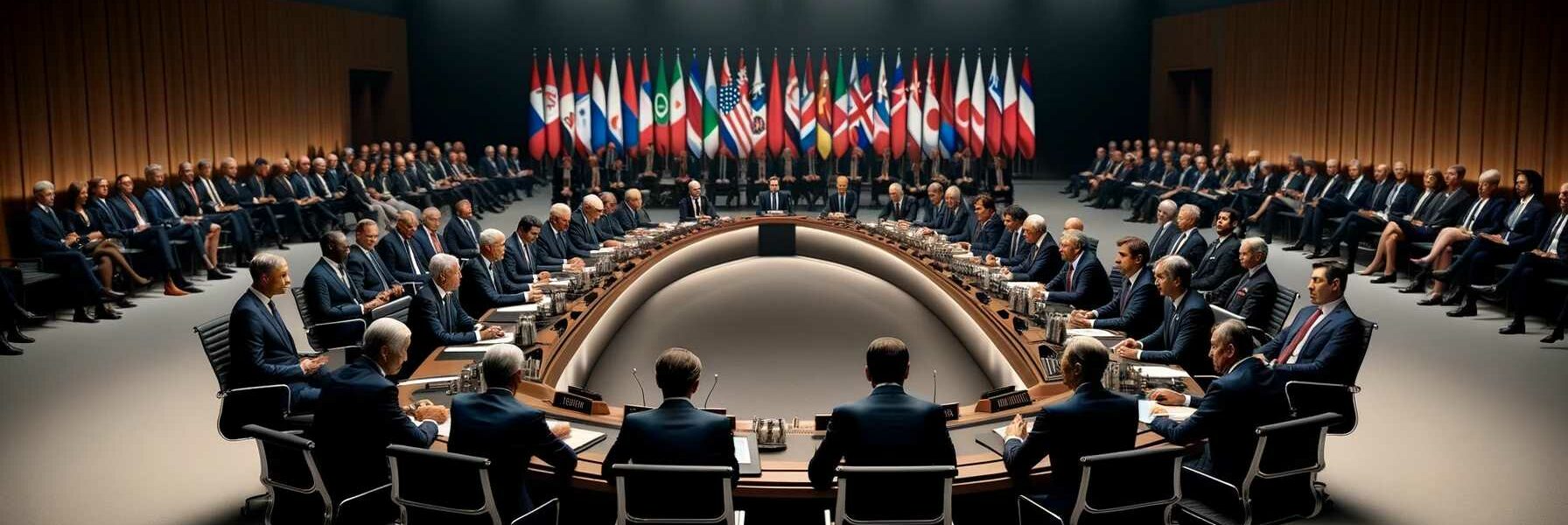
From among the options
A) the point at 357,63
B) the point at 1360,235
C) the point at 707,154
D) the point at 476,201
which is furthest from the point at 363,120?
the point at 1360,235

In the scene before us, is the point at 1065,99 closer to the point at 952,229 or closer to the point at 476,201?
the point at 476,201

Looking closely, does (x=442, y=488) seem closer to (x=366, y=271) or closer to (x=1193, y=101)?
(x=366, y=271)

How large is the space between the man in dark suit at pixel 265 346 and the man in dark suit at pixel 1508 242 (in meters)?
8.72

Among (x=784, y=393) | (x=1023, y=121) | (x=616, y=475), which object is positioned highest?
(x=1023, y=121)

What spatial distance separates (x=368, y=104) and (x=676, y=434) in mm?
20085

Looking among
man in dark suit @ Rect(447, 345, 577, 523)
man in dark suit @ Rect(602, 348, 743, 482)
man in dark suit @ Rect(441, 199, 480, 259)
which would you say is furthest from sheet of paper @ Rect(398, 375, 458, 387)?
man in dark suit @ Rect(441, 199, 480, 259)

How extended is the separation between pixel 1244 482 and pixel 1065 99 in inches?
825

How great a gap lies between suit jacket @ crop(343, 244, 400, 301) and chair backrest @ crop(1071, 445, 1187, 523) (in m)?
5.54

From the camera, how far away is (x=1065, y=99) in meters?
24.5

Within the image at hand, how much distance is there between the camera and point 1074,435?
3959 mm

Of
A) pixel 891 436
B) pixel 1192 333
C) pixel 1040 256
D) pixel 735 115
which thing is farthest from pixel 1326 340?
pixel 735 115

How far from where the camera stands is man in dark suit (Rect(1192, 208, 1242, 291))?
337 inches

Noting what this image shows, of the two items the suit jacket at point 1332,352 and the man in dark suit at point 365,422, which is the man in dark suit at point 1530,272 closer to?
the suit jacket at point 1332,352

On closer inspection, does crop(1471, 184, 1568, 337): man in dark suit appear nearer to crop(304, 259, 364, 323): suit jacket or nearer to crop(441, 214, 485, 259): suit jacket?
crop(441, 214, 485, 259): suit jacket
